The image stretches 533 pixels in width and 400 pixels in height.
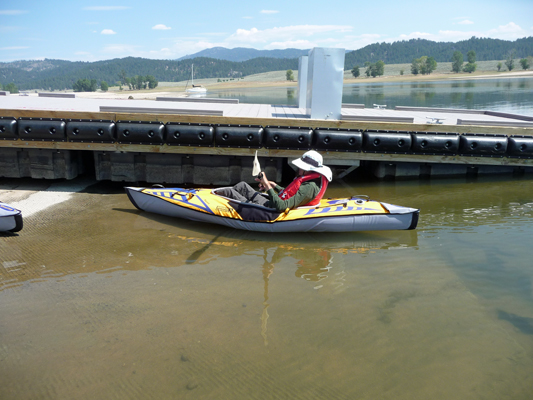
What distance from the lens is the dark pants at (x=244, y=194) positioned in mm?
7199

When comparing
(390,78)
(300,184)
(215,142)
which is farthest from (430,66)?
(300,184)

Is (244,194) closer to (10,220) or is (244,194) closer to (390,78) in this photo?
(10,220)

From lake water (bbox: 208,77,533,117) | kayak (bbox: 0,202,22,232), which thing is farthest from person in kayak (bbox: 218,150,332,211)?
lake water (bbox: 208,77,533,117)

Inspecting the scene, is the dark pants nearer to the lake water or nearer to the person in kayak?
the person in kayak

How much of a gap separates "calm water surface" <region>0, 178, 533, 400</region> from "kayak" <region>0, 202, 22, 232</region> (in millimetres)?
187

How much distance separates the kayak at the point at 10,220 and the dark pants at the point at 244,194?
3152 millimetres

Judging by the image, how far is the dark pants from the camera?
23.6 ft

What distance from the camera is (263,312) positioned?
15.5 ft

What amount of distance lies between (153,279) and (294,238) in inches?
96.7

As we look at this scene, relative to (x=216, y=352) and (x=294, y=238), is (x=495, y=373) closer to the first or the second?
(x=216, y=352)

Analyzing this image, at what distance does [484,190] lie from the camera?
32.0ft

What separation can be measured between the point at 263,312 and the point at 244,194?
3006mm

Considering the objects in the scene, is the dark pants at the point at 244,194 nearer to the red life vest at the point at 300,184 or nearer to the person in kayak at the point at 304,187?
the person in kayak at the point at 304,187

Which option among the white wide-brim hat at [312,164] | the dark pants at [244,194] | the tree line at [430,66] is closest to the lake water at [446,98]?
the dark pants at [244,194]
